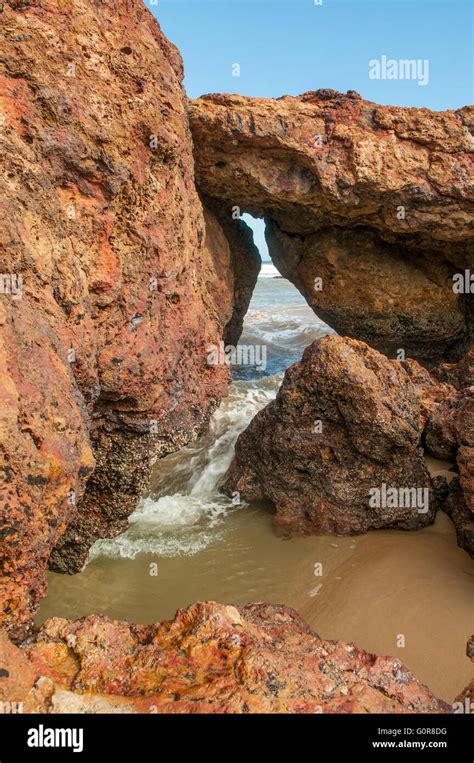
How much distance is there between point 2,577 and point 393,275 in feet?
28.6

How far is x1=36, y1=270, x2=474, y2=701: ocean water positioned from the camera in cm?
442

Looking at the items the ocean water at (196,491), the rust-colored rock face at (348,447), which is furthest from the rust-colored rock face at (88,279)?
the rust-colored rock face at (348,447)

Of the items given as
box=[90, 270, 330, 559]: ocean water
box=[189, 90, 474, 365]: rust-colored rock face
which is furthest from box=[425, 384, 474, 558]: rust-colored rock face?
box=[189, 90, 474, 365]: rust-colored rock face


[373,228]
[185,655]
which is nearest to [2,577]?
[185,655]

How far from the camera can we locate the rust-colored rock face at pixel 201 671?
7.29 feet

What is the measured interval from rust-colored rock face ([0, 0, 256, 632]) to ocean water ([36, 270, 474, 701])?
1.99 feet

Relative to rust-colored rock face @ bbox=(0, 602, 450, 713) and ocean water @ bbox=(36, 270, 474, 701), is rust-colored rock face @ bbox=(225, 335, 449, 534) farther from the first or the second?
rust-colored rock face @ bbox=(0, 602, 450, 713)

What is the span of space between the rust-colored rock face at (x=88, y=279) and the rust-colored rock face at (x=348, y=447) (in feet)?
3.53

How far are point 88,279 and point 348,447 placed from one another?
3.32 metres

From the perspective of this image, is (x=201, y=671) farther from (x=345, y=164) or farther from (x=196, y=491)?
(x=345, y=164)

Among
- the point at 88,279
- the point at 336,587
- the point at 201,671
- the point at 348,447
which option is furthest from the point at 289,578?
the point at 88,279

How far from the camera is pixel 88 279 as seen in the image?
13.0 feet

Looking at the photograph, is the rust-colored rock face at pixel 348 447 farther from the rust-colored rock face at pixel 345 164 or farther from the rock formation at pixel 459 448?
the rust-colored rock face at pixel 345 164
